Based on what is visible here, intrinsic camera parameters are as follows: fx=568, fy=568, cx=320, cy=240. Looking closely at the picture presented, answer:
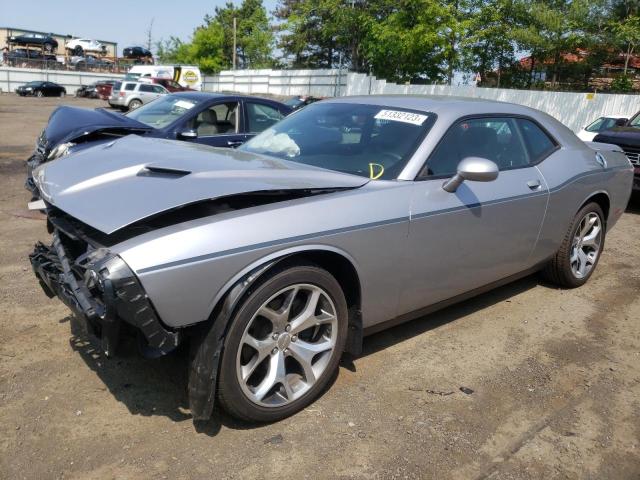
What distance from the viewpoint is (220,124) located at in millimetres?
7840

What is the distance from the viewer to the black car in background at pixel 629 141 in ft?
27.3

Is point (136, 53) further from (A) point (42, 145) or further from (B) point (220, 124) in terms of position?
(A) point (42, 145)

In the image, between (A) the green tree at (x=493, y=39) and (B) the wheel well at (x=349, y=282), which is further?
(A) the green tree at (x=493, y=39)

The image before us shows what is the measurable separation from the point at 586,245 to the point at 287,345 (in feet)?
10.9

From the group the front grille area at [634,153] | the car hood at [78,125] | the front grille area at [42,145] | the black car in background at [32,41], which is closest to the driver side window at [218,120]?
the car hood at [78,125]

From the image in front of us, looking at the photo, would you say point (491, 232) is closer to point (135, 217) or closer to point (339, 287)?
point (339, 287)

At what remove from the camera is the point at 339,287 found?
289cm

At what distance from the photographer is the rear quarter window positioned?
167 inches

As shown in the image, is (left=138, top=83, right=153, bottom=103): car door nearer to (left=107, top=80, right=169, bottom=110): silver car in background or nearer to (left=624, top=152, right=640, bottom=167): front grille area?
(left=107, top=80, right=169, bottom=110): silver car in background

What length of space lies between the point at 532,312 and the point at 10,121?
1965cm

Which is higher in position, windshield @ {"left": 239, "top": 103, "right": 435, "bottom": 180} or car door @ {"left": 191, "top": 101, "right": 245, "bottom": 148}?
windshield @ {"left": 239, "top": 103, "right": 435, "bottom": 180}

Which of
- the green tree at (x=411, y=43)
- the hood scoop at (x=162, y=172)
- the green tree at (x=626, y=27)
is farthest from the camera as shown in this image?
the green tree at (x=411, y=43)

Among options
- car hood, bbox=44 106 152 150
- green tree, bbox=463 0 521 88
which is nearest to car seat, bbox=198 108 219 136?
car hood, bbox=44 106 152 150

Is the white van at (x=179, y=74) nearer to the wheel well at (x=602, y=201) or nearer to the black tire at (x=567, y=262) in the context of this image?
the wheel well at (x=602, y=201)
